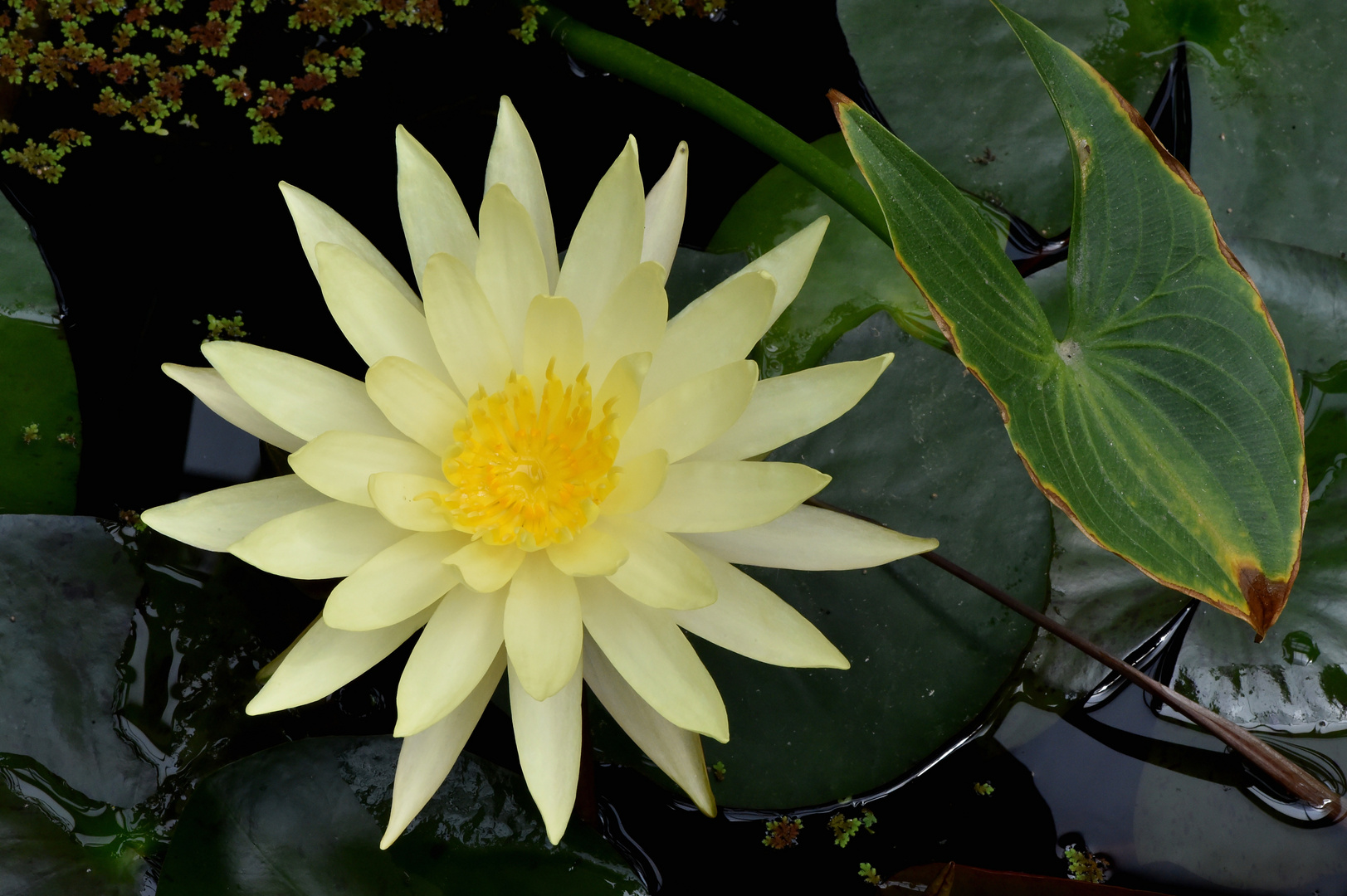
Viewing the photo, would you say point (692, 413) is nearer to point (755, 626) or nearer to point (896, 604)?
point (755, 626)

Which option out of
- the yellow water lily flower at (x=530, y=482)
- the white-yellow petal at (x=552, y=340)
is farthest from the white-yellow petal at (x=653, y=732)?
the white-yellow petal at (x=552, y=340)

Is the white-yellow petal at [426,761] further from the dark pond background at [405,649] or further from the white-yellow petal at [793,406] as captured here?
the white-yellow petal at [793,406]

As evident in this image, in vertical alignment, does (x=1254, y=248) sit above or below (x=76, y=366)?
above

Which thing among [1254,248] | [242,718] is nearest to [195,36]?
[242,718]

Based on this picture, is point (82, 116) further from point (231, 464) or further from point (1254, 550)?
point (1254, 550)

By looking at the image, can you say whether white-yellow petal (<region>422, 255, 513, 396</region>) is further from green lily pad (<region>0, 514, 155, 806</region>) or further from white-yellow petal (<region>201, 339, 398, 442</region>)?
green lily pad (<region>0, 514, 155, 806</region>)

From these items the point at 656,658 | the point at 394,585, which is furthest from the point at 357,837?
the point at 656,658
